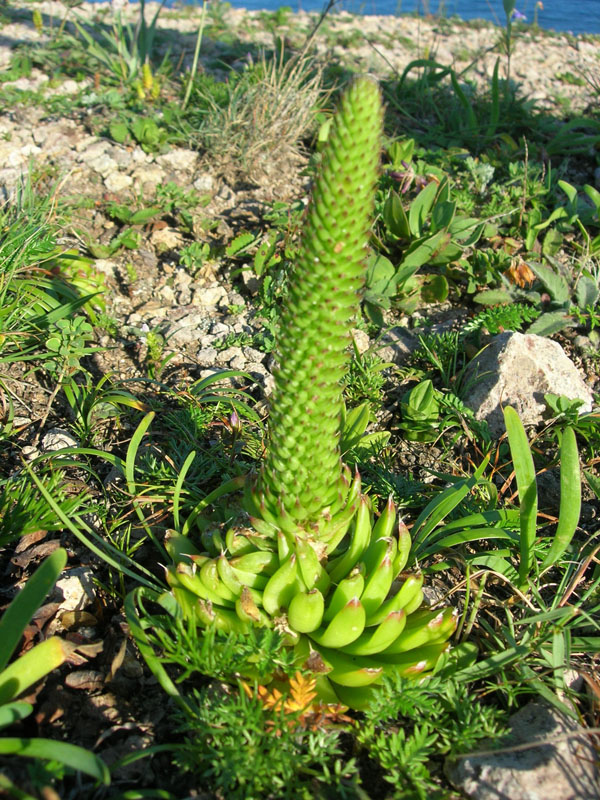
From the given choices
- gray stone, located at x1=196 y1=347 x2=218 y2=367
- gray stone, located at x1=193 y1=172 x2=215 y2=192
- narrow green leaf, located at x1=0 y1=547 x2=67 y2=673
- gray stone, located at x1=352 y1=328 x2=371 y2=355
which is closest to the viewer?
narrow green leaf, located at x1=0 y1=547 x2=67 y2=673

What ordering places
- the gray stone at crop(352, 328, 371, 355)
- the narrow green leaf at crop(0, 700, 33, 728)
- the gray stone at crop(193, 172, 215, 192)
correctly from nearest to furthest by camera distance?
the narrow green leaf at crop(0, 700, 33, 728) → the gray stone at crop(352, 328, 371, 355) → the gray stone at crop(193, 172, 215, 192)

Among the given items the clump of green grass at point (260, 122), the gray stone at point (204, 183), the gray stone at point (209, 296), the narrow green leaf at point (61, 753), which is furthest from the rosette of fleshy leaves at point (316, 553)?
the clump of green grass at point (260, 122)

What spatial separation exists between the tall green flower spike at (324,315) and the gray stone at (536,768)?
107cm

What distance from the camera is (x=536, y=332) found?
464cm

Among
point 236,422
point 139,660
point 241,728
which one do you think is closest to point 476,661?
point 241,728

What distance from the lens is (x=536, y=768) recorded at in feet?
7.50

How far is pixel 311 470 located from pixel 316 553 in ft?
1.62

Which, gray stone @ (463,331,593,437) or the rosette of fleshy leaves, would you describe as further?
gray stone @ (463,331,593,437)

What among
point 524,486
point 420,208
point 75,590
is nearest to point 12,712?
point 75,590

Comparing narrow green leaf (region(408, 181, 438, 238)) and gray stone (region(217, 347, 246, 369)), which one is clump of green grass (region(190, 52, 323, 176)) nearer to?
narrow green leaf (region(408, 181, 438, 238))

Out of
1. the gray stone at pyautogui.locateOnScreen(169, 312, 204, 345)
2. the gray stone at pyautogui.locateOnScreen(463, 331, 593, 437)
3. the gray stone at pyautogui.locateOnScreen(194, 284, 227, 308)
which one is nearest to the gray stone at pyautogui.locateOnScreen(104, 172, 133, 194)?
the gray stone at pyautogui.locateOnScreen(194, 284, 227, 308)

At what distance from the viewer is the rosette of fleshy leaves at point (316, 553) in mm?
2162

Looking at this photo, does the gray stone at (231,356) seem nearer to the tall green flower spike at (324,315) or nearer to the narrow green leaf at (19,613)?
the tall green flower spike at (324,315)

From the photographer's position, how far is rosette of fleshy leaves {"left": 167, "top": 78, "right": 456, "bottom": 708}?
2162 millimetres
